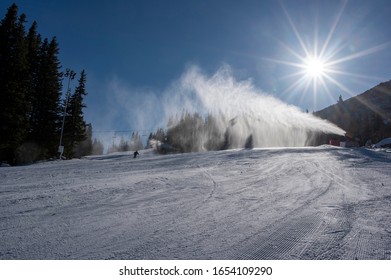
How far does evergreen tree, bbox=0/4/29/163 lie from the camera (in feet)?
82.9

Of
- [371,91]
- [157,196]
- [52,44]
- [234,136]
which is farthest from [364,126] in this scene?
[157,196]

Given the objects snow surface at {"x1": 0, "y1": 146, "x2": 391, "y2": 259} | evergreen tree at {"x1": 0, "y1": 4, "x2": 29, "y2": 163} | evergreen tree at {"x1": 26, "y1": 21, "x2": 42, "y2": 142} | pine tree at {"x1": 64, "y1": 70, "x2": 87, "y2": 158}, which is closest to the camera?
snow surface at {"x1": 0, "y1": 146, "x2": 391, "y2": 259}

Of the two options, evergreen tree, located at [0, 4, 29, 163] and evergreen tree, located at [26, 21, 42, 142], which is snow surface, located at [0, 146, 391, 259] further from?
evergreen tree, located at [26, 21, 42, 142]

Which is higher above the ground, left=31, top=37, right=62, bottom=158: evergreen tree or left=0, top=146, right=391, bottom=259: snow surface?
left=31, top=37, right=62, bottom=158: evergreen tree

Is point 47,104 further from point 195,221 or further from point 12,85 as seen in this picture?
point 195,221

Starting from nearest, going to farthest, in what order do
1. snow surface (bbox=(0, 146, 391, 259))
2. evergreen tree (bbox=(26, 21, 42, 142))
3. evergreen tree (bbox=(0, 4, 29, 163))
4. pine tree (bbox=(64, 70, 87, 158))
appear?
snow surface (bbox=(0, 146, 391, 259)) < evergreen tree (bbox=(0, 4, 29, 163)) < evergreen tree (bbox=(26, 21, 42, 142)) < pine tree (bbox=(64, 70, 87, 158))

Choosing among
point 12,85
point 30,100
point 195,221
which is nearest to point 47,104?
point 30,100

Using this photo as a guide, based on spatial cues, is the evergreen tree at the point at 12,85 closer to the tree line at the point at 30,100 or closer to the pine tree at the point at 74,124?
the tree line at the point at 30,100

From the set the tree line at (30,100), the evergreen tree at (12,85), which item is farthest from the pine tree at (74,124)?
the evergreen tree at (12,85)

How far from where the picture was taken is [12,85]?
1032 inches

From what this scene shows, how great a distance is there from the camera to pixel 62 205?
705cm

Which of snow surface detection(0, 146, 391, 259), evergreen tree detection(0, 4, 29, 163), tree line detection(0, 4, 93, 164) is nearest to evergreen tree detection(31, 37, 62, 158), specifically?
tree line detection(0, 4, 93, 164)
